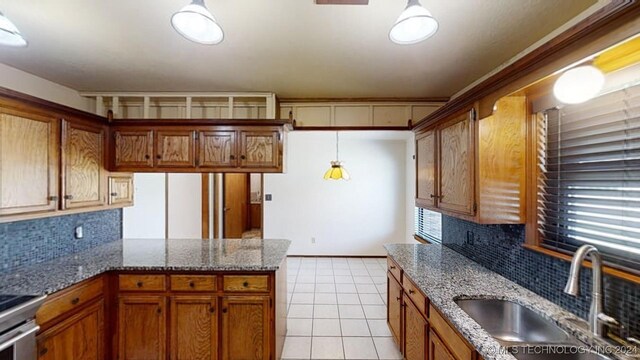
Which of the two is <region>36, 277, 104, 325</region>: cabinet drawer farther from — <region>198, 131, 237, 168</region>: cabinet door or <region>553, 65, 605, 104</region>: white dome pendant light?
<region>553, 65, 605, 104</region>: white dome pendant light

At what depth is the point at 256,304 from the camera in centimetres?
221

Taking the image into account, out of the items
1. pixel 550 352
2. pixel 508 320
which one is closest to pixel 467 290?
pixel 508 320

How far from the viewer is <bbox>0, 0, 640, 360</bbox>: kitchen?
133 cm

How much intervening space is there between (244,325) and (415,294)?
4.41ft

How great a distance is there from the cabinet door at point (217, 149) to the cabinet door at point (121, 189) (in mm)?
868

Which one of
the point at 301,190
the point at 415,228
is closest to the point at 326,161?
the point at 301,190

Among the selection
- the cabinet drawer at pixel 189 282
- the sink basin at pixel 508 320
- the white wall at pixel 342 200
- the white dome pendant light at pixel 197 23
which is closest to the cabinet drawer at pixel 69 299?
the cabinet drawer at pixel 189 282

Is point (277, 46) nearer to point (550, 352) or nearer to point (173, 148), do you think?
point (173, 148)

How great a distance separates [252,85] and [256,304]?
2018 mm

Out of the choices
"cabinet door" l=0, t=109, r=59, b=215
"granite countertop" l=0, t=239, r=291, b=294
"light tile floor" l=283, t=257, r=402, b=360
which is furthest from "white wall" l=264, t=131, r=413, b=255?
"cabinet door" l=0, t=109, r=59, b=215

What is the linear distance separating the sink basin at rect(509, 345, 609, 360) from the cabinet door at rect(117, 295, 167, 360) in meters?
2.40

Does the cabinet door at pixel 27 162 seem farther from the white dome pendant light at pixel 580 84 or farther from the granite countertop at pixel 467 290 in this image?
the white dome pendant light at pixel 580 84

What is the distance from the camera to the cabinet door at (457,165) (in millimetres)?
1903

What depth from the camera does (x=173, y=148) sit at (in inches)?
108
